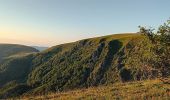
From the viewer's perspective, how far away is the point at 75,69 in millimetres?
136250

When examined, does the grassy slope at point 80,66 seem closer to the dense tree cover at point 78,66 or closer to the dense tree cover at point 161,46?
the dense tree cover at point 78,66

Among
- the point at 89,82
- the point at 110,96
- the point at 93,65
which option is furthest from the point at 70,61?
the point at 110,96

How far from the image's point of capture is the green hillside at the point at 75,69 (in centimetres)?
11712

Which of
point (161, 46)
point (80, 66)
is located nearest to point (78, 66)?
point (80, 66)

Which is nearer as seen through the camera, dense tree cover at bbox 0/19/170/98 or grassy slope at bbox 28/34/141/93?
dense tree cover at bbox 0/19/170/98

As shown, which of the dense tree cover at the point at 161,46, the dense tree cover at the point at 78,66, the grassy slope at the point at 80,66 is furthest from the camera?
the grassy slope at the point at 80,66

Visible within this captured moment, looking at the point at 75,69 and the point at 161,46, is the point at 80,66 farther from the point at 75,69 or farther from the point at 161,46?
the point at 161,46

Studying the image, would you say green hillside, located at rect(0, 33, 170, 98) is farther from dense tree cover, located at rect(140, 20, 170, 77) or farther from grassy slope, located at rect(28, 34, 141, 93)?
dense tree cover, located at rect(140, 20, 170, 77)

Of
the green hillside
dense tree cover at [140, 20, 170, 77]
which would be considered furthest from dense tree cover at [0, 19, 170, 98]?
dense tree cover at [140, 20, 170, 77]

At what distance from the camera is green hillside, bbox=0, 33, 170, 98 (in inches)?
4611

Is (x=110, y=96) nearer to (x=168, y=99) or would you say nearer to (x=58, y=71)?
(x=168, y=99)

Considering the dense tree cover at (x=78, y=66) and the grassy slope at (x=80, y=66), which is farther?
the grassy slope at (x=80, y=66)

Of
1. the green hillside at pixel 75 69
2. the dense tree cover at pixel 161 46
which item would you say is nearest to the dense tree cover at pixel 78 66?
the green hillside at pixel 75 69

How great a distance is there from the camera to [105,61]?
128m
